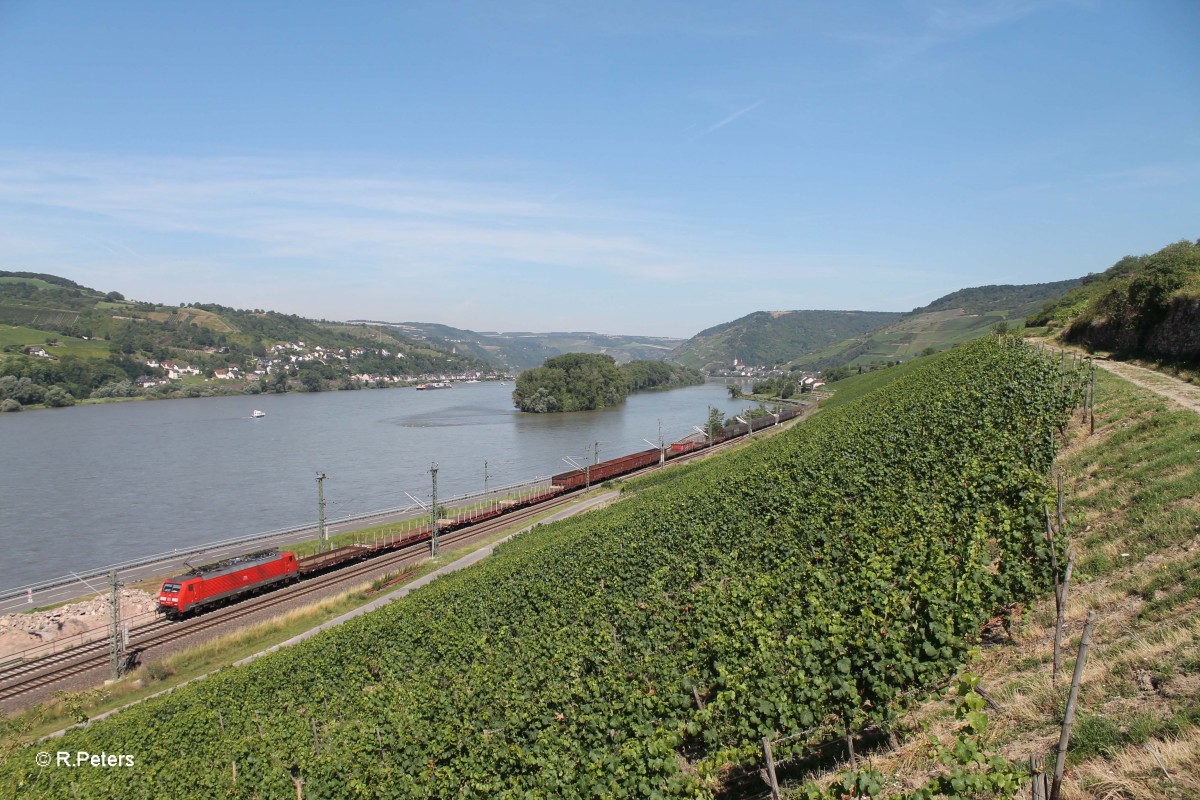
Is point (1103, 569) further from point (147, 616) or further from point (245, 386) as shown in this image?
point (245, 386)

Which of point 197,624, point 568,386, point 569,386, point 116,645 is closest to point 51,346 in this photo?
point 568,386

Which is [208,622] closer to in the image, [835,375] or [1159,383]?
[1159,383]

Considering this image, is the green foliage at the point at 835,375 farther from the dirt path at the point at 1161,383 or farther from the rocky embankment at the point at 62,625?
the rocky embankment at the point at 62,625

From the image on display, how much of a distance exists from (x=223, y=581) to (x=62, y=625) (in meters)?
7.00

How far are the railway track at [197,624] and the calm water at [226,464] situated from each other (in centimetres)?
1520

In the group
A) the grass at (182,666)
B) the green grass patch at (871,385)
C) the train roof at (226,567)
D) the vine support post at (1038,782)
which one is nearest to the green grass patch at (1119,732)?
the vine support post at (1038,782)

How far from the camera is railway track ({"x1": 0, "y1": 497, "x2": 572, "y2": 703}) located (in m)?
24.4

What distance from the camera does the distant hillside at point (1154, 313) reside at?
28891 millimetres

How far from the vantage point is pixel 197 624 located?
96.7 ft

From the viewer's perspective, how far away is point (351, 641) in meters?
20.4

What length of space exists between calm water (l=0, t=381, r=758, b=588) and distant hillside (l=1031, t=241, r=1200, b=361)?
50.6m

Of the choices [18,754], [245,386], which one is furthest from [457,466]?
[245,386]

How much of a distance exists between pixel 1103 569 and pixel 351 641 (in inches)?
762

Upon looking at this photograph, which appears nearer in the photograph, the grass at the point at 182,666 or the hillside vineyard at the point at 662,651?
the hillside vineyard at the point at 662,651
